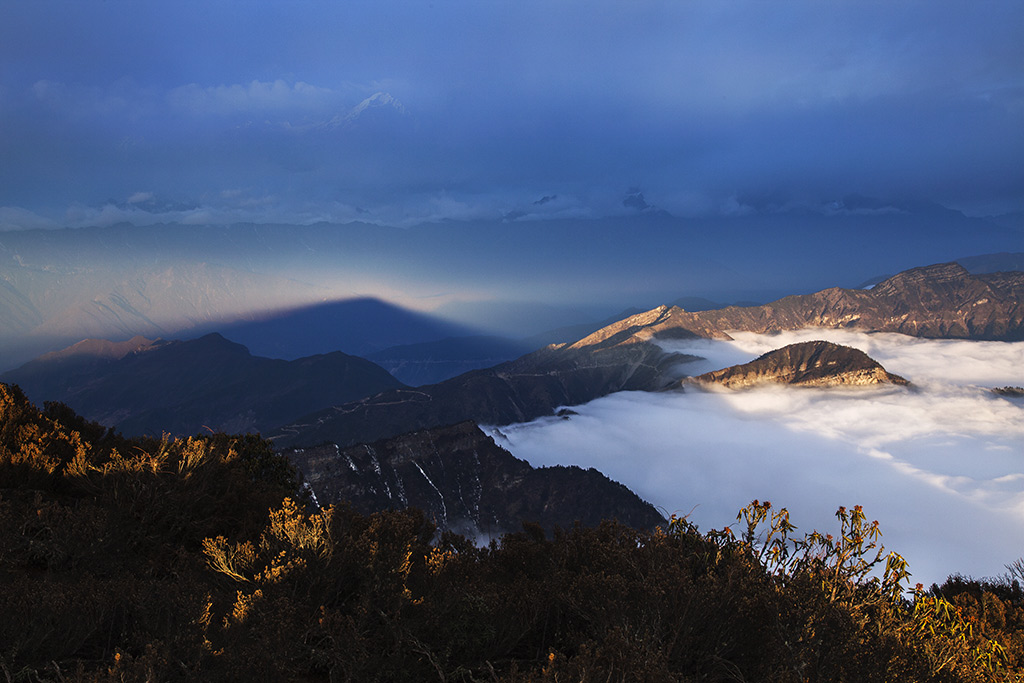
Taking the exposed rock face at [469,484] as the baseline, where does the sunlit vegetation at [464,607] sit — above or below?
above

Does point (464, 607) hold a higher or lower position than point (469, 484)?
higher

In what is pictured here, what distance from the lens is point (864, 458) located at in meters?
187

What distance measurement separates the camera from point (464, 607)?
644 centimetres

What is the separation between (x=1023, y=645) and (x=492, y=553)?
8444 mm

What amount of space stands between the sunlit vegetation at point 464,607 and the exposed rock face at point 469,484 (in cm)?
7143

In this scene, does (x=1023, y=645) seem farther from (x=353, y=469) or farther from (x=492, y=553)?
(x=353, y=469)

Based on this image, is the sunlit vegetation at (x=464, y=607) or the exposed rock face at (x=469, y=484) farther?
the exposed rock face at (x=469, y=484)

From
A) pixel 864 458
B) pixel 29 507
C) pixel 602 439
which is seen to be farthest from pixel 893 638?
pixel 864 458

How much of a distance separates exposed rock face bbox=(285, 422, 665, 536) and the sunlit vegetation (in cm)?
7143

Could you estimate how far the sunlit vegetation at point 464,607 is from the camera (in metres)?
5.46

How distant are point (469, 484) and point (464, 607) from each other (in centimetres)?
9105

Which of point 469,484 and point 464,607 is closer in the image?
point 464,607

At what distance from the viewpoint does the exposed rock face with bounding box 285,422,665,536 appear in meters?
80.9

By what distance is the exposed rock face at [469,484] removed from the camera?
80938mm
